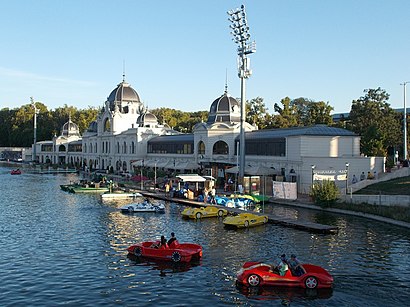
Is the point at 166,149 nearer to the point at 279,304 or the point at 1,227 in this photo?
the point at 1,227

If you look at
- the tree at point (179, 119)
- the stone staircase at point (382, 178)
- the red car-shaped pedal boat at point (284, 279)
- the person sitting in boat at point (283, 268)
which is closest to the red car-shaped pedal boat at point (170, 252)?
the red car-shaped pedal boat at point (284, 279)

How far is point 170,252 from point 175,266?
1183mm

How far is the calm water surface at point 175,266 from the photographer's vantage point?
23203 mm

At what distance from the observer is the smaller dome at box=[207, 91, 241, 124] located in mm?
83062

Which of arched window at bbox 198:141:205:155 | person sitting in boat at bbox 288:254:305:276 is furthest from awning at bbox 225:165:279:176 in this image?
person sitting in boat at bbox 288:254:305:276

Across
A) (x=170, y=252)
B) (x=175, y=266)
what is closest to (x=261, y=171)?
(x=170, y=252)

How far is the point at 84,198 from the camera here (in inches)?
2421

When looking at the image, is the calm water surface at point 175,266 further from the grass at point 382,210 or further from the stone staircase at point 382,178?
the stone staircase at point 382,178

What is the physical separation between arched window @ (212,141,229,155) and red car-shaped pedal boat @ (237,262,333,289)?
54.2 metres

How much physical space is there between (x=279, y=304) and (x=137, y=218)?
83.1ft

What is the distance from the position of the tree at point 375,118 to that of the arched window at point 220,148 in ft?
70.4

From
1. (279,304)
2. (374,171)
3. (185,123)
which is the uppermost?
(185,123)

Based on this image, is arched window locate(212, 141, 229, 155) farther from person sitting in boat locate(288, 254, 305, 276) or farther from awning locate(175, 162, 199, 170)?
person sitting in boat locate(288, 254, 305, 276)

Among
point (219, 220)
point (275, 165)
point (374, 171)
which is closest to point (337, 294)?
point (219, 220)
